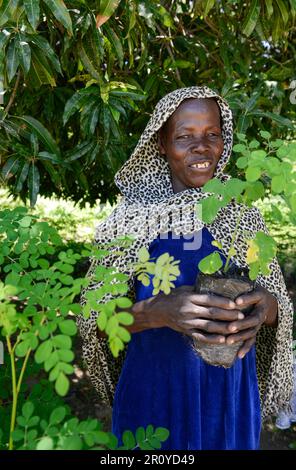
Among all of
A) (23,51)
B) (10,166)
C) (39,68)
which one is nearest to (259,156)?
(23,51)

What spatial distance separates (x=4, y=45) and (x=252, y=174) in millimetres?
1306

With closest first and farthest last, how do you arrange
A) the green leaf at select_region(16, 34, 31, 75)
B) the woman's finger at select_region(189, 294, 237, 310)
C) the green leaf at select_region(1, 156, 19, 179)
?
the woman's finger at select_region(189, 294, 237, 310)
the green leaf at select_region(16, 34, 31, 75)
the green leaf at select_region(1, 156, 19, 179)

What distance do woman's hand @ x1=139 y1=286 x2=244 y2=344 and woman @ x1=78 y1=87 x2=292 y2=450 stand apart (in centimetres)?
1

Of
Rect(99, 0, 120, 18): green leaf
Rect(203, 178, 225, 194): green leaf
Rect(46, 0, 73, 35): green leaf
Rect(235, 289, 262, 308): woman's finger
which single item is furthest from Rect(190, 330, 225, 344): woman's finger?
Rect(99, 0, 120, 18): green leaf

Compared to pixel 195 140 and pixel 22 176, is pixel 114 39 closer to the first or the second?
pixel 22 176

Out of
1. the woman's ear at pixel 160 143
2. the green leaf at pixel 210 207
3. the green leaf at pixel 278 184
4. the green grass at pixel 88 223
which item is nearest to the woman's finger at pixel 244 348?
the green leaf at pixel 210 207

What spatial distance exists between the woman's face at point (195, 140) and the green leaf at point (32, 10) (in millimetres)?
626

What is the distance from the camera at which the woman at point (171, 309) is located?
1657 millimetres

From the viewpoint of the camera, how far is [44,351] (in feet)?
3.54

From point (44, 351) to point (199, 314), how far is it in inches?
19.8

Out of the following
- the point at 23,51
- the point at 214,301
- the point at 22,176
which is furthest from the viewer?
the point at 22,176

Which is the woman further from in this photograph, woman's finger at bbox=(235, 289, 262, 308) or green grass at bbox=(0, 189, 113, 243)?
green grass at bbox=(0, 189, 113, 243)

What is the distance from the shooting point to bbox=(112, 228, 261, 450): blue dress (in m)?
1.66

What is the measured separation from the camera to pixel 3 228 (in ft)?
4.86
